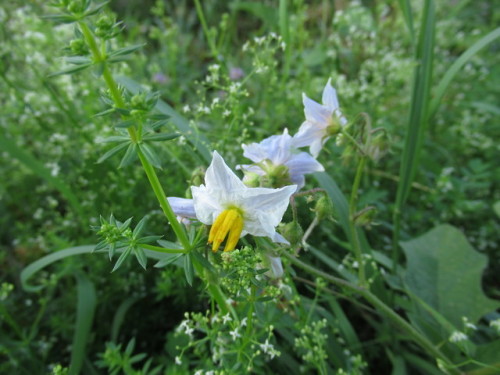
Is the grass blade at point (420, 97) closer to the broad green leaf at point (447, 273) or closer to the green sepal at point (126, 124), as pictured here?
the broad green leaf at point (447, 273)

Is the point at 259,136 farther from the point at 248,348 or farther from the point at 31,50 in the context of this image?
the point at 31,50

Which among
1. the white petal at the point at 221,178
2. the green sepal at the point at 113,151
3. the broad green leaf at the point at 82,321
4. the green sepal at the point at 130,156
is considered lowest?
the broad green leaf at the point at 82,321

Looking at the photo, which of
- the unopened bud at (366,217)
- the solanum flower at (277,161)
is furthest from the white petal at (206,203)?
the unopened bud at (366,217)

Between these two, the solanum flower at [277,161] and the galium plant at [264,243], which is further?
the solanum flower at [277,161]

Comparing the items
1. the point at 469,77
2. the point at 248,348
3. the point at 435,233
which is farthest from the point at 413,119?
the point at 469,77

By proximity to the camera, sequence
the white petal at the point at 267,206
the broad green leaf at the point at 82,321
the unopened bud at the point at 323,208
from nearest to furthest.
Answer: the white petal at the point at 267,206
the unopened bud at the point at 323,208
the broad green leaf at the point at 82,321

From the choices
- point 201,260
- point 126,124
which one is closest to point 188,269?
point 201,260
